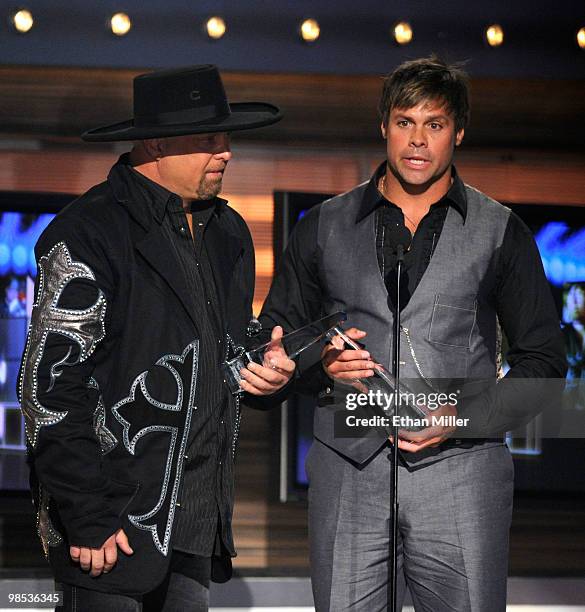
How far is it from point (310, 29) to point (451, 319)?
121 centimetres

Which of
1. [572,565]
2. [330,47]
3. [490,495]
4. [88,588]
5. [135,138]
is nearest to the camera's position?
[88,588]

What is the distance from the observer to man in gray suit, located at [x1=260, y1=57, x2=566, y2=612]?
255 cm

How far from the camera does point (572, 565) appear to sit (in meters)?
3.72

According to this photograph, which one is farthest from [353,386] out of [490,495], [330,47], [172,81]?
[330,47]

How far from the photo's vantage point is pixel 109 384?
2.32m

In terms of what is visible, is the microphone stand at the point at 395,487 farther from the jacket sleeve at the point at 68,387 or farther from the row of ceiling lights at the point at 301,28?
the row of ceiling lights at the point at 301,28

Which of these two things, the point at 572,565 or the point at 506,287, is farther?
the point at 572,565

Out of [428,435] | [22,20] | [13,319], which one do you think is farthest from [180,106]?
[13,319]

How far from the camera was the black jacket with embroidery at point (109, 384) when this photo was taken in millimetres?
2195

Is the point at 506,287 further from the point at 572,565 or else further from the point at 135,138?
the point at 572,565

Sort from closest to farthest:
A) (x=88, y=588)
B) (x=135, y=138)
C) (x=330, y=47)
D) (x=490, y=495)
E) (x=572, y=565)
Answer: (x=88, y=588) → (x=135, y=138) → (x=490, y=495) → (x=330, y=47) → (x=572, y=565)

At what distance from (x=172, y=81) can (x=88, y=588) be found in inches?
44.0

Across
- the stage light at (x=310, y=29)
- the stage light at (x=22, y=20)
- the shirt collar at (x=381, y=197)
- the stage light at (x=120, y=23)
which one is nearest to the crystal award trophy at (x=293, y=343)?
the shirt collar at (x=381, y=197)

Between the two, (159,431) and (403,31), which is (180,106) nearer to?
(159,431)
